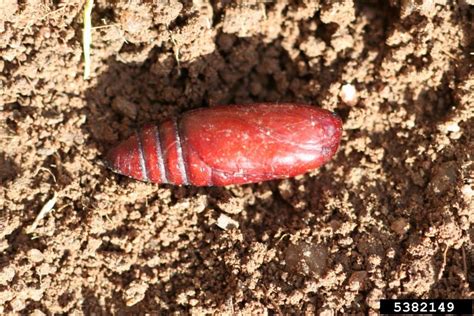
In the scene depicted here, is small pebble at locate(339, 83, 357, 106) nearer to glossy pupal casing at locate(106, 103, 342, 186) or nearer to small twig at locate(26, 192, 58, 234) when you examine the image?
glossy pupal casing at locate(106, 103, 342, 186)

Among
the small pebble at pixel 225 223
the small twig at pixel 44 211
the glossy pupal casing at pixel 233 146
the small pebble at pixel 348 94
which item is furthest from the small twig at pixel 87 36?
the small pebble at pixel 348 94

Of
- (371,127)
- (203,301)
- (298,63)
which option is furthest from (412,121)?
(203,301)

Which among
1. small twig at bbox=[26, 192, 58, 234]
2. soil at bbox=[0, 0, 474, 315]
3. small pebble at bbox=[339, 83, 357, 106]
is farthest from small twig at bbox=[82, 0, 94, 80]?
small pebble at bbox=[339, 83, 357, 106]

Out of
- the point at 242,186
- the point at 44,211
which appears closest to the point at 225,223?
the point at 242,186

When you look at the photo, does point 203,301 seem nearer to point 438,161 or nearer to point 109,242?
point 109,242

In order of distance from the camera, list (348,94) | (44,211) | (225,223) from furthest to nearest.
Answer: (348,94), (225,223), (44,211)

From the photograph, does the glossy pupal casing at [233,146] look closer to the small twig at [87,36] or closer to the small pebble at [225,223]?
the small pebble at [225,223]

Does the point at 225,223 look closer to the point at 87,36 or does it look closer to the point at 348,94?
the point at 348,94
